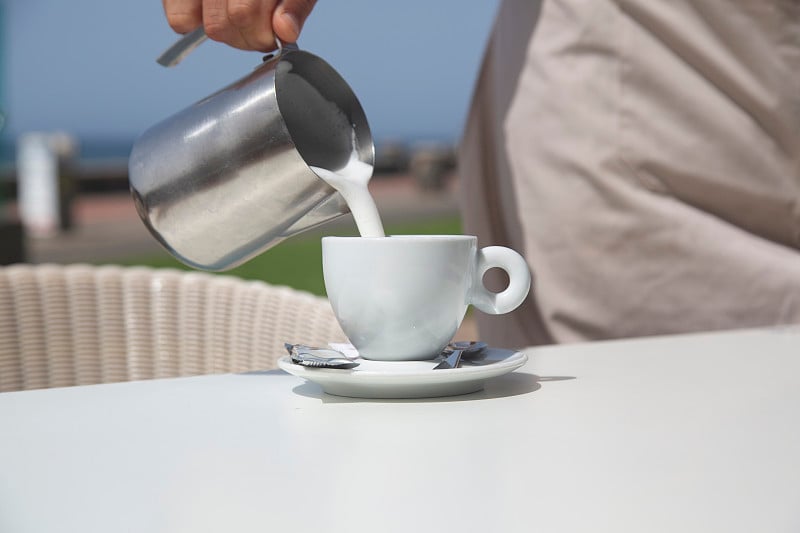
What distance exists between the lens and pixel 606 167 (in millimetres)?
1330

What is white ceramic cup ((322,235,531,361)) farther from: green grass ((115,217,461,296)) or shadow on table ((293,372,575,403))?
green grass ((115,217,461,296))

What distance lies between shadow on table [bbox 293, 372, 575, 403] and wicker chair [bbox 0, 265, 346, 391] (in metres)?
0.44

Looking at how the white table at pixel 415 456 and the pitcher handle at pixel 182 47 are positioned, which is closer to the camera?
the white table at pixel 415 456

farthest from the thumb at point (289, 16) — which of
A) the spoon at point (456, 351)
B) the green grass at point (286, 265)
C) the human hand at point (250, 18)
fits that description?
the green grass at point (286, 265)

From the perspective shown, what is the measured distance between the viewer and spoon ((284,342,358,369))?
0.72 metres

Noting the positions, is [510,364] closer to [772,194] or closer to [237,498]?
[237,498]

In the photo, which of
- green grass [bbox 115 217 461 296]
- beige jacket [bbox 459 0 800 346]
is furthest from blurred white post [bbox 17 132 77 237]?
beige jacket [bbox 459 0 800 346]

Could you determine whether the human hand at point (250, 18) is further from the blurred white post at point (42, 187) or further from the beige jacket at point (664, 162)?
the blurred white post at point (42, 187)

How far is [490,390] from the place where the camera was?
76 cm

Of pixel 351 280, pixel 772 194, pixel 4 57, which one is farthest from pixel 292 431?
pixel 4 57

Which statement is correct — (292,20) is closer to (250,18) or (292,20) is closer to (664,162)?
(250,18)

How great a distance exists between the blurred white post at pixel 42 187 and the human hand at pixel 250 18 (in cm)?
1029

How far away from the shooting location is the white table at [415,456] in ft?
1.49

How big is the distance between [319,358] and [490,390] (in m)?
0.14
